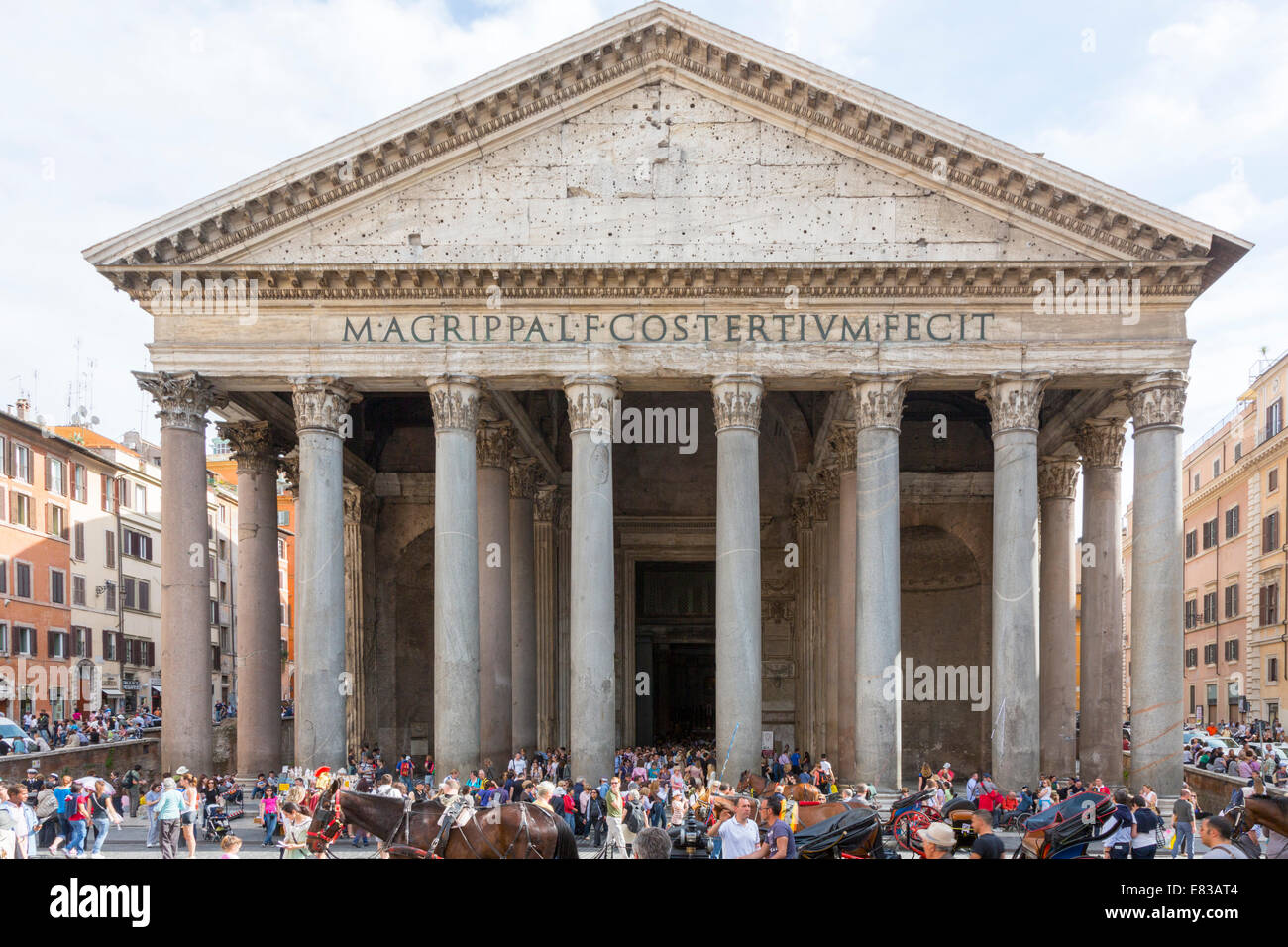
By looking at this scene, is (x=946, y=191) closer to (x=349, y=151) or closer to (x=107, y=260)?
(x=349, y=151)

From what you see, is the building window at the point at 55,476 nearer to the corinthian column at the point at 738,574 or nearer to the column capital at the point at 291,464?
the column capital at the point at 291,464

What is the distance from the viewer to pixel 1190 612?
52219 millimetres

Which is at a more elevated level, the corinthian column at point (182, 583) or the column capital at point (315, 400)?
the column capital at point (315, 400)

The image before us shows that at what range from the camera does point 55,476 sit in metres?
42.5

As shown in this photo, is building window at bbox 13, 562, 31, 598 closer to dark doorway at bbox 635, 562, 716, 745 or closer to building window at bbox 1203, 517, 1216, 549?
dark doorway at bbox 635, 562, 716, 745

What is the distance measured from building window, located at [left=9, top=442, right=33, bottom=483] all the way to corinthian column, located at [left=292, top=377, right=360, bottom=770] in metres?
22.0

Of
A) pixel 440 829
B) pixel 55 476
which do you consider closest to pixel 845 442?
pixel 440 829

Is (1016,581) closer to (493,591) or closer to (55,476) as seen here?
(493,591)

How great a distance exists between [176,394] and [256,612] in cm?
584

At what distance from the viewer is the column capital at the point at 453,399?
2191 centimetres

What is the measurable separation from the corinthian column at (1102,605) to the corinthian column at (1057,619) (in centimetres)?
31

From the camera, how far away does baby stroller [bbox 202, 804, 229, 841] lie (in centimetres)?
1903

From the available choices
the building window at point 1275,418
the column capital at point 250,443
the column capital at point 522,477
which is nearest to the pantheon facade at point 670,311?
the column capital at point 250,443
